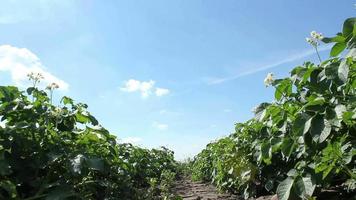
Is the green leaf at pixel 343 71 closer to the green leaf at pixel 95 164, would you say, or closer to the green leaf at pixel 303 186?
the green leaf at pixel 303 186

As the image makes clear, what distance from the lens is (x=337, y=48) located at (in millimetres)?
2820

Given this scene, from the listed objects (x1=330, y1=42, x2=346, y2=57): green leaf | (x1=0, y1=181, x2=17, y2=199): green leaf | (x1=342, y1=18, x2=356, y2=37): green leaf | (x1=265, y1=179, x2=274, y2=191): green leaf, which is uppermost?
(x1=342, y1=18, x2=356, y2=37): green leaf

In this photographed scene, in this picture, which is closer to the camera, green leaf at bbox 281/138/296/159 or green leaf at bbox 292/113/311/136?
green leaf at bbox 292/113/311/136

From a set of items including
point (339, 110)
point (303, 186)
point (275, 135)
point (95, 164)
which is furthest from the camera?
point (275, 135)

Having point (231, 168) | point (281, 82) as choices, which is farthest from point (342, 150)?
point (231, 168)

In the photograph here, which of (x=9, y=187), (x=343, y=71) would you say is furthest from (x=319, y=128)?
(x=9, y=187)

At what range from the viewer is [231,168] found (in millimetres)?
5629

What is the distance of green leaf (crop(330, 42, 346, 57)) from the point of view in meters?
2.80

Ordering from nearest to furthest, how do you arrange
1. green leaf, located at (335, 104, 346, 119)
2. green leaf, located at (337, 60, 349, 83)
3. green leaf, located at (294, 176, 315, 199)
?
1. green leaf, located at (337, 60, 349, 83)
2. green leaf, located at (335, 104, 346, 119)
3. green leaf, located at (294, 176, 315, 199)

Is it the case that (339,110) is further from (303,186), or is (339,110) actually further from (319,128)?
(303,186)

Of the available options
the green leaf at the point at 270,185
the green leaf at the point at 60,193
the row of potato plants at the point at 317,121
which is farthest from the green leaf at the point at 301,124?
the green leaf at the point at 270,185

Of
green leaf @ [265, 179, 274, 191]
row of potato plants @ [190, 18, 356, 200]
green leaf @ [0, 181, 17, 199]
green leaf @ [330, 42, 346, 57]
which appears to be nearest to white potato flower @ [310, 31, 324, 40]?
row of potato plants @ [190, 18, 356, 200]

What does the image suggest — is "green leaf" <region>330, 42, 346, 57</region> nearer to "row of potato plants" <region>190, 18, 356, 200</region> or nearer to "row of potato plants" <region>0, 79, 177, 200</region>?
"row of potato plants" <region>190, 18, 356, 200</region>

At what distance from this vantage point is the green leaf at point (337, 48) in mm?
2802
